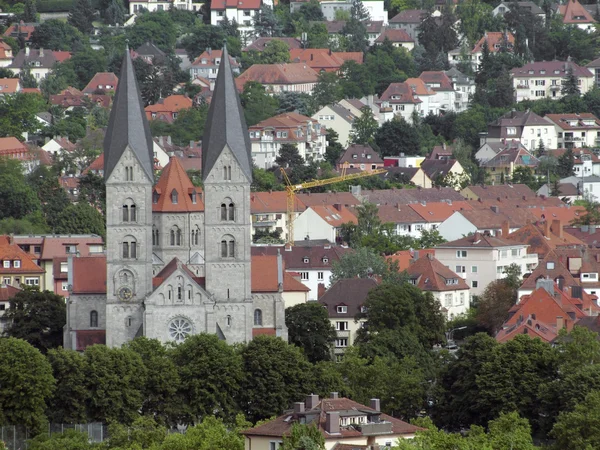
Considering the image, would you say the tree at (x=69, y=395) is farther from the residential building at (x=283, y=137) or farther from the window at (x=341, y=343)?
the residential building at (x=283, y=137)

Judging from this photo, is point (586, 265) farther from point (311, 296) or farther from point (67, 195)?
point (67, 195)

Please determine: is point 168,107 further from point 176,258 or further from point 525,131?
point 176,258

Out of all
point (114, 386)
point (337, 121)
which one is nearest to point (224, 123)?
point (114, 386)

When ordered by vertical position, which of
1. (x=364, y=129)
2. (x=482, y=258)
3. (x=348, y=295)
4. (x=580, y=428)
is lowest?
(x=580, y=428)

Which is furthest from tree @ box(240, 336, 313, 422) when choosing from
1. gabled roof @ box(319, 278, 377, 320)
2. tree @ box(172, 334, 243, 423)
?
gabled roof @ box(319, 278, 377, 320)

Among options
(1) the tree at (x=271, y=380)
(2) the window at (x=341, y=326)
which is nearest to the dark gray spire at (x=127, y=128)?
(1) the tree at (x=271, y=380)

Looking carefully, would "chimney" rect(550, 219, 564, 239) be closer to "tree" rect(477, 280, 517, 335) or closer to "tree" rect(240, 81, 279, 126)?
"tree" rect(477, 280, 517, 335)
